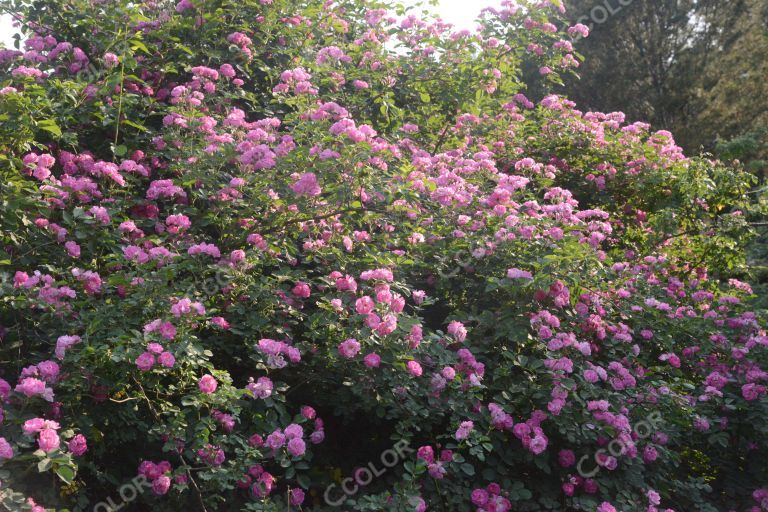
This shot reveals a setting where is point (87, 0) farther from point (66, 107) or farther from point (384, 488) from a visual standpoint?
point (384, 488)

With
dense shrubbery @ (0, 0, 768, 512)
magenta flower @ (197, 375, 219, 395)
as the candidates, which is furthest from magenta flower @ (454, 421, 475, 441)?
magenta flower @ (197, 375, 219, 395)

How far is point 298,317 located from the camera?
3.31 meters

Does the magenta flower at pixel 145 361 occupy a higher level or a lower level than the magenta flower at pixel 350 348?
lower

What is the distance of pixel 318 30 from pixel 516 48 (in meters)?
1.62

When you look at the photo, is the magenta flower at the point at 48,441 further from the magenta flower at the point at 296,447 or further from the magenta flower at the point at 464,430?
the magenta flower at the point at 464,430

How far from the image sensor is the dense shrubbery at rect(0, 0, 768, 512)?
2.82 metres

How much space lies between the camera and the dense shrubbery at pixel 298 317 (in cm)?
282

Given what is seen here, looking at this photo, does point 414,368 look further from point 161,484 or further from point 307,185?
point 161,484

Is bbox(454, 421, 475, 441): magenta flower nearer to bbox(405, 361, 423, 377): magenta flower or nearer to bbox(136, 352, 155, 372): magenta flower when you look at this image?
bbox(405, 361, 423, 377): magenta flower

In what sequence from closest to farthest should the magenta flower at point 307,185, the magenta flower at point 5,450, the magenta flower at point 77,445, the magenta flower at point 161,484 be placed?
the magenta flower at point 5,450
the magenta flower at point 77,445
the magenta flower at point 161,484
the magenta flower at point 307,185

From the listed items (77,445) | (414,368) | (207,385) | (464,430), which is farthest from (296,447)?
(77,445)

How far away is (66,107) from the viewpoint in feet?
12.8

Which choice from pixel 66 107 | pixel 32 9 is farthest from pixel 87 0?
pixel 66 107

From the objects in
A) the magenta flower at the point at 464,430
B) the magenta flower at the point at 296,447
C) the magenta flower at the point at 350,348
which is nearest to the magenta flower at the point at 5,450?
the magenta flower at the point at 296,447
